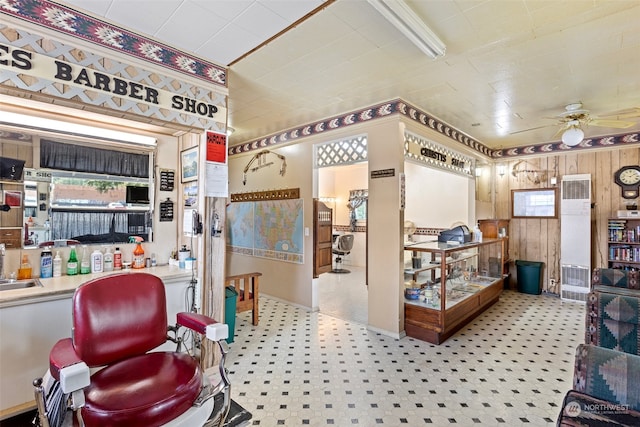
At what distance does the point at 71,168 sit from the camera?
2568mm

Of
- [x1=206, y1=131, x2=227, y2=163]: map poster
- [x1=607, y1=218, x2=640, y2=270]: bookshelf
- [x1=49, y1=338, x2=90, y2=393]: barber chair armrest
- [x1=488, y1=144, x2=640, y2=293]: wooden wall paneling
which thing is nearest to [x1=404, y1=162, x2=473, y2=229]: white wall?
[x1=488, y1=144, x2=640, y2=293]: wooden wall paneling

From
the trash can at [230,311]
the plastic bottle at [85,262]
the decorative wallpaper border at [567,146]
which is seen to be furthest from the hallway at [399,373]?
the decorative wallpaper border at [567,146]

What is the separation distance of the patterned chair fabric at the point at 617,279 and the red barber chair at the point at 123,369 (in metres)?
4.23

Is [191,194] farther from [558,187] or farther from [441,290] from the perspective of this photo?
[558,187]

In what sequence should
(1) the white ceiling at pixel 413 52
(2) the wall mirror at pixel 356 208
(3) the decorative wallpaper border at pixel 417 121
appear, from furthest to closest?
(2) the wall mirror at pixel 356 208 → (3) the decorative wallpaper border at pixel 417 121 → (1) the white ceiling at pixel 413 52

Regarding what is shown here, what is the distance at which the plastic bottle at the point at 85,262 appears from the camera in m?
2.56

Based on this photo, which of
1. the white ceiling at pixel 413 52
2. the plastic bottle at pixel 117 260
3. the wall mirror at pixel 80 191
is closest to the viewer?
the white ceiling at pixel 413 52

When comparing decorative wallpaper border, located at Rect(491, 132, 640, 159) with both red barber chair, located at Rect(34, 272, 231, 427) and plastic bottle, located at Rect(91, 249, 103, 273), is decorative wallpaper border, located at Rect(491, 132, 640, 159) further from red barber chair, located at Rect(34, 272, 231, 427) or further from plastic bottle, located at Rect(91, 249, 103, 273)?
plastic bottle, located at Rect(91, 249, 103, 273)

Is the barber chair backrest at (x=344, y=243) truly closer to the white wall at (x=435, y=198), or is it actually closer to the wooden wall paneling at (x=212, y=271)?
the white wall at (x=435, y=198)

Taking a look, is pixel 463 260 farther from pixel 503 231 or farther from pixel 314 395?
pixel 314 395

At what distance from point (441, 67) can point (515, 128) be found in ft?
9.08

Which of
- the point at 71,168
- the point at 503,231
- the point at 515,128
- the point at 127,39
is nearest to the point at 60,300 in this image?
the point at 71,168

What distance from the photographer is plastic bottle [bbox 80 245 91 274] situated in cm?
256

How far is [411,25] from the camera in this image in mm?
2105
